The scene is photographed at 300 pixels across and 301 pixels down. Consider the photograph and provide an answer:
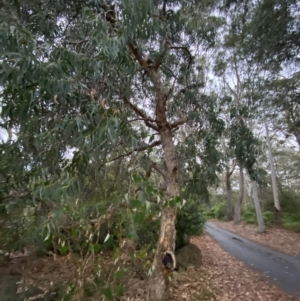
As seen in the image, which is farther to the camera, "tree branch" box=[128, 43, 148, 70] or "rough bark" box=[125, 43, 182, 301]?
"tree branch" box=[128, 43, 148, 70]


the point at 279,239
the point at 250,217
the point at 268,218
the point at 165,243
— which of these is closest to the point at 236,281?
the point at 165,243

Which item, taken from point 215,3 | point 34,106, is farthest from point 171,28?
point 34,106

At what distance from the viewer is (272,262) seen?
29.6ft

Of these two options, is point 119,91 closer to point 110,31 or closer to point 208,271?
point 110,31

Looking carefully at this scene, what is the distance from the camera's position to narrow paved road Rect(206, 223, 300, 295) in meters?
6.76

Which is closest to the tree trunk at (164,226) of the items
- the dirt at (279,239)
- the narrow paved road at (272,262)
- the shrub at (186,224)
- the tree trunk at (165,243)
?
the tree trunk at (165,243)

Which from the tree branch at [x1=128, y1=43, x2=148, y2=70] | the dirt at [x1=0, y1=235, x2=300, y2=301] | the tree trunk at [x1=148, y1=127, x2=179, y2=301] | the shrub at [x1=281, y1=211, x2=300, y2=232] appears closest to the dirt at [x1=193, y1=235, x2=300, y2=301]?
the dirt at [x1=0, y1=235, x2=300, y2=301]

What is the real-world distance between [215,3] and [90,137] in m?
5.87

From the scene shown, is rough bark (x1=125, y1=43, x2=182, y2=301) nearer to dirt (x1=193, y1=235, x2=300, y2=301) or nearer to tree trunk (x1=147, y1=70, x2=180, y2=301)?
tree trunk (x1=147, y1=70, x2=180, y2=301)

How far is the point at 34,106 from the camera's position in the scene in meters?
2.64

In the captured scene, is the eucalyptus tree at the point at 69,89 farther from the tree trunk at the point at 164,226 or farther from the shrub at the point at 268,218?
the shrub at the point at 268,218

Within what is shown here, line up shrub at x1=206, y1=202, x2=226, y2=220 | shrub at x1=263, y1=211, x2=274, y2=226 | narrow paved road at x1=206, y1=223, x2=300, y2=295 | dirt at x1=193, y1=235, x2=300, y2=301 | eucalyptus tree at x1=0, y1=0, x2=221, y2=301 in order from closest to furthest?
eucalyptus tree at x1=0, y1=0, x2=221, y2=301 → dirt at x1=193, y1=235, x2=300, y2=301 → narrow paved road at x1=206, y1=223, x2=300, y2=295 → shrub at x1=263, y1=211, x2=274, y2=226 → shrub at x1=206, y1=202, x2=226, y2=220

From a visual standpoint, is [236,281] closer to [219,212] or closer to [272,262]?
[272,262]

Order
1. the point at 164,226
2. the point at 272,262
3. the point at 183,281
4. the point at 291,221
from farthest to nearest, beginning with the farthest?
the point at 291,221 < the point at 272,262 < the point at 183,281 < the point at 164,226
